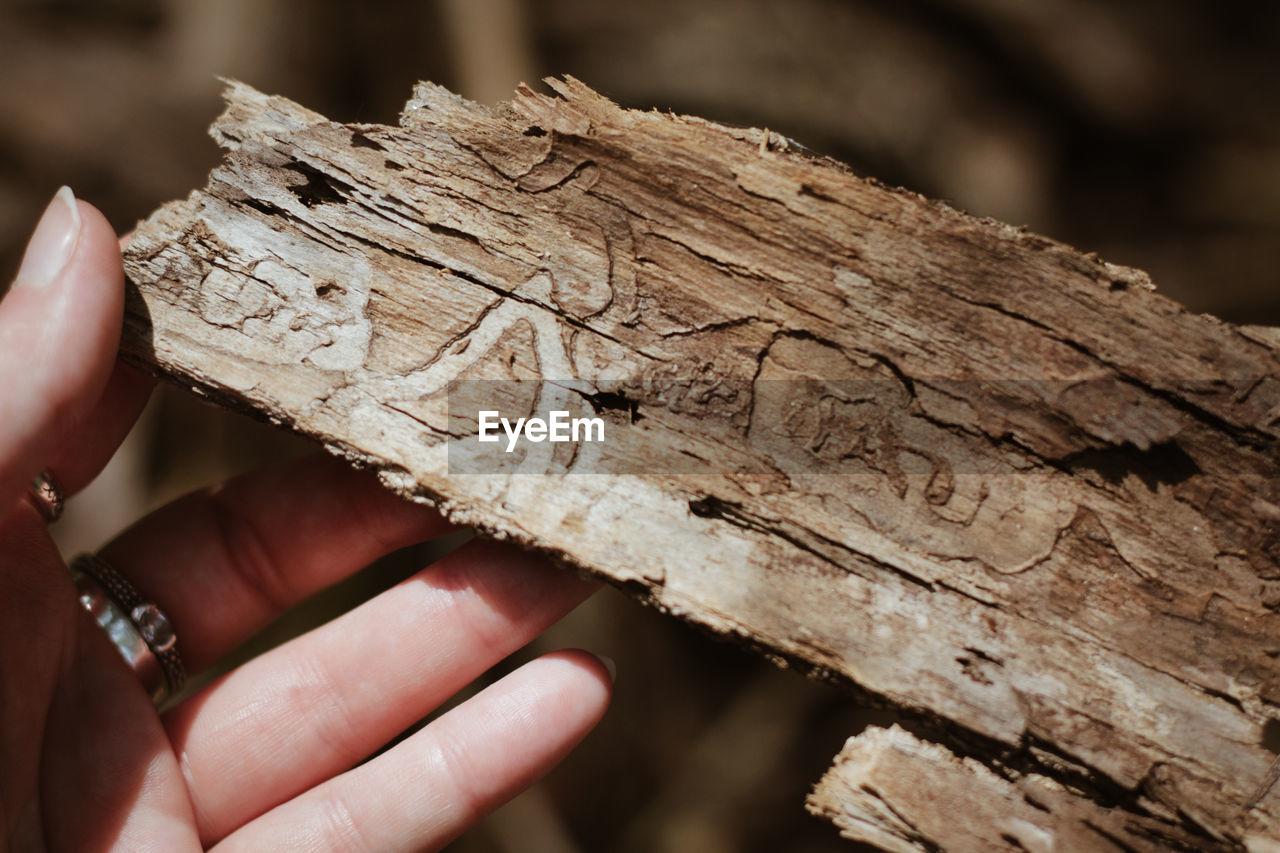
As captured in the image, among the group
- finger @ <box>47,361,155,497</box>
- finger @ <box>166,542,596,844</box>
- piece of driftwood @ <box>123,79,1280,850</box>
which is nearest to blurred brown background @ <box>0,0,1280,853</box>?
finger @ <box>166,542,596,844</box>

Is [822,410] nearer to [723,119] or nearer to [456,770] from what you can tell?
[456,770]

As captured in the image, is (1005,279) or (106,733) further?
(106,733)

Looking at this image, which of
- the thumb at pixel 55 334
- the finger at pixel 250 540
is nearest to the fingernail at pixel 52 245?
the thumb at pixel 55 334

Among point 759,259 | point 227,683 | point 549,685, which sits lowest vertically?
point 227,683

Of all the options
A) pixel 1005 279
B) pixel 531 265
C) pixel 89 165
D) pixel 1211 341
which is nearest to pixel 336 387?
pixel 531 265

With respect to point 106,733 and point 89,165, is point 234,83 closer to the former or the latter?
point 106,733

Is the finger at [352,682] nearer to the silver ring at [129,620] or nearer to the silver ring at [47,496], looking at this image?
the silver ring at [129,620]

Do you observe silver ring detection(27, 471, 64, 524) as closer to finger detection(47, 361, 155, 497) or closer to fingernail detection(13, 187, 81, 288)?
finger detection(47, 361, 155, 497)

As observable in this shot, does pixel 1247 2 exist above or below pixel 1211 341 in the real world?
above
